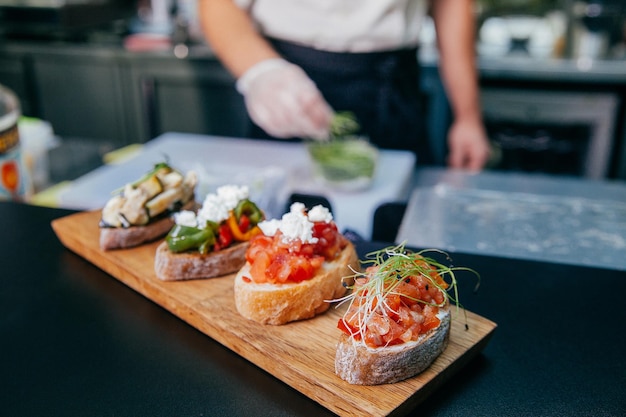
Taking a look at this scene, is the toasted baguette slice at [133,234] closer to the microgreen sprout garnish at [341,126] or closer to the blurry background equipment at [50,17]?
the microgreen sprout garnish at [341,126]

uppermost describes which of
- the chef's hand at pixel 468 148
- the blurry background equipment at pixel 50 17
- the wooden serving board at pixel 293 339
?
the blurry background equipment at pixel 50 17

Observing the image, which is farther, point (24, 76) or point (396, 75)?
point (24, 76)

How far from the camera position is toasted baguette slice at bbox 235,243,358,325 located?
3.27 ft

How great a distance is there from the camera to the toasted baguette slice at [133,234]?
1.26 metres

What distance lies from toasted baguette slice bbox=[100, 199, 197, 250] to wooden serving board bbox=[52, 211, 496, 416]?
18 mm

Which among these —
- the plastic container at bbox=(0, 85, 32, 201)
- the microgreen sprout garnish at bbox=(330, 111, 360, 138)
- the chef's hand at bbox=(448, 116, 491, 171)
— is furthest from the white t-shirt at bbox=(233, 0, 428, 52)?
the plastic container at bbox=(0, 85, 32, 201)

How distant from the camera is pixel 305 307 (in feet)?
3.33

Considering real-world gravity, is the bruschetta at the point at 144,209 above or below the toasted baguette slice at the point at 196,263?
above

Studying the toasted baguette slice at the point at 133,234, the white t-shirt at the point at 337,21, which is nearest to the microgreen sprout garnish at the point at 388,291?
the toasted baguette slice at the point at 133,234

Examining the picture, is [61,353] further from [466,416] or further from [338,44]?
[338,44]

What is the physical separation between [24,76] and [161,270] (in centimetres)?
376

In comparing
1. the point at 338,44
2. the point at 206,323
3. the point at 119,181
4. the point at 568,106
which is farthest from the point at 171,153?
the point at 568,106

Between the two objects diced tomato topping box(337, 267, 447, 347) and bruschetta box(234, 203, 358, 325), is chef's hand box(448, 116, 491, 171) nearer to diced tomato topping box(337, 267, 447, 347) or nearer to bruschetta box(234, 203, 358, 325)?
bruschetta box(234, 203, 358, 325)

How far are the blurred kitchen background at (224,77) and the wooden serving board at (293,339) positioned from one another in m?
2.24
